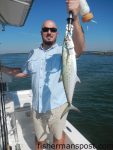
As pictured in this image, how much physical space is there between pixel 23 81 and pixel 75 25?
59.7 ft

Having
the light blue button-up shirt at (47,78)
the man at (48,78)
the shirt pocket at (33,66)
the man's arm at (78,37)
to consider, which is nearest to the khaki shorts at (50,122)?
the man at (48,78)

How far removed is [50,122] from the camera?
3.82 metres

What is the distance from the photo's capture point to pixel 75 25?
3.04 metres

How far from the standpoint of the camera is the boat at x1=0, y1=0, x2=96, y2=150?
3.88 meters

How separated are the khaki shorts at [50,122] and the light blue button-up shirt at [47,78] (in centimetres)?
11

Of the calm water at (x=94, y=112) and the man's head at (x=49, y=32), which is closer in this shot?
the man's head at (x=49, y=32)

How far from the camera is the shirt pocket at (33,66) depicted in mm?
3703

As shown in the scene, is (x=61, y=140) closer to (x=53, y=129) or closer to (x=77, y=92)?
(x=53, y=129)

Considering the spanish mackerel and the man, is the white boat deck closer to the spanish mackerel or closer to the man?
the man

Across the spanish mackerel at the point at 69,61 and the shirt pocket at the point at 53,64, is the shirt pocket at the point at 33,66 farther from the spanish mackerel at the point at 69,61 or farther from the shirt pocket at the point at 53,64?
the spanish mackerel at the point at 69,61

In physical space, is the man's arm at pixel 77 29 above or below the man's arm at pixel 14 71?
above

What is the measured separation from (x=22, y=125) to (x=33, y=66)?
85.2 inches

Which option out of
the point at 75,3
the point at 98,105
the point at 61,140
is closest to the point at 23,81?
the point at 98,105

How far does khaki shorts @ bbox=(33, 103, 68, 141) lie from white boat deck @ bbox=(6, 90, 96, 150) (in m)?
0.41
